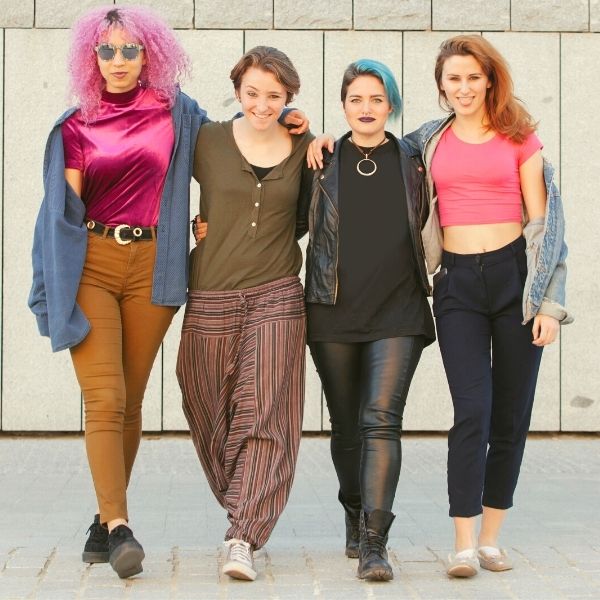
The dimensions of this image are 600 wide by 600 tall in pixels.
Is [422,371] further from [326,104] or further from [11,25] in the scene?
[11,25]

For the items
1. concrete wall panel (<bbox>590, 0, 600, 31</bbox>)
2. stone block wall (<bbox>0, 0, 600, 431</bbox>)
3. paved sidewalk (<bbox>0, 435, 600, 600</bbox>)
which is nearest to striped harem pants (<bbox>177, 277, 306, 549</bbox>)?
paved sidewalk (<bbox>0, 435, 600, 600</bbox>)

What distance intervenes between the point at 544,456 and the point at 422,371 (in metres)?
1.25

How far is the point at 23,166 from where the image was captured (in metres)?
9.89

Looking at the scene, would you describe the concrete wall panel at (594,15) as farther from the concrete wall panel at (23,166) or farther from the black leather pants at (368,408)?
the black leather pants at (368,408)

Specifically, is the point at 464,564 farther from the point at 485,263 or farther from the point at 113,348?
the point at 113,348

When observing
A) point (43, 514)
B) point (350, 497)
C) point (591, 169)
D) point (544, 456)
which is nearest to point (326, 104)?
point (591, 169)

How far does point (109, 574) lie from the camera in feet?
17.2

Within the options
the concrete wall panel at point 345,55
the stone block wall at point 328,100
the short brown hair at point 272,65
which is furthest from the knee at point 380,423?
the concrete wall panel at point 345,55

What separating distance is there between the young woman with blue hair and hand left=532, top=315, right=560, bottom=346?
1.47 ft

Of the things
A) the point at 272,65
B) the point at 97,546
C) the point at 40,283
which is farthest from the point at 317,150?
the point at 97,546

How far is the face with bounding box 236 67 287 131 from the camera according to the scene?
5.40 metres

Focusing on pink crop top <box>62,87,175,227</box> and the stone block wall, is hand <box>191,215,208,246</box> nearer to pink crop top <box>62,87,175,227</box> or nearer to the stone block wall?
pink crop top <box>62,87,175,227</box>

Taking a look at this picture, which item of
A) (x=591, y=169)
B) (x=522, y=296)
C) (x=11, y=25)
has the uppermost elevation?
(x=11, y=25)

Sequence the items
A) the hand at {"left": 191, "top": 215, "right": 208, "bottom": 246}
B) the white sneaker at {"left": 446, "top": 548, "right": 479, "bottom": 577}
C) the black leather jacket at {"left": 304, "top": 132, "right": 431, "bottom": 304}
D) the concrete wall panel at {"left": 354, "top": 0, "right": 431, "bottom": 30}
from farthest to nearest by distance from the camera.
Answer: the concrete wall panel at {"left": 354, "top": 0, "right": 431, "bottom": 30}
the hand at {"left": 191, "top": 215, "right": 208, "bottom": 246}
the black leather jacket at {"left": 304, "top": 132, "right": 431, "bottom": 304}
the white sneaker at {"left": 446, "top": 548, "right": 479, "bottom": 577}
